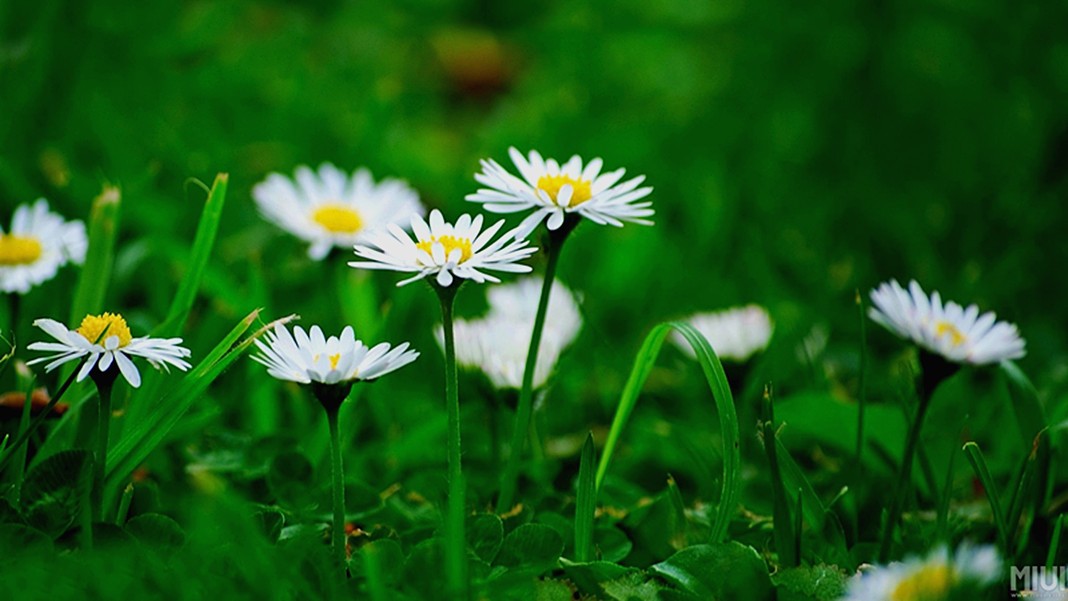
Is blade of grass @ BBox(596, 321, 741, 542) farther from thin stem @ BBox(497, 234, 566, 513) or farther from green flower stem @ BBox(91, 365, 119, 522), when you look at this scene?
green flower stem @ BBox(91, 365, 119, 522)

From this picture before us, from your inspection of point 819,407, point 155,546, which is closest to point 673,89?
point 819,407

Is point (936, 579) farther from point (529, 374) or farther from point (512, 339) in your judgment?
point (512, 339)

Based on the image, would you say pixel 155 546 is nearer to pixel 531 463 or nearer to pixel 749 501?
pixel 531 463

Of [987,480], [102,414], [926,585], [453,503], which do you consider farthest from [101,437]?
[987,480]

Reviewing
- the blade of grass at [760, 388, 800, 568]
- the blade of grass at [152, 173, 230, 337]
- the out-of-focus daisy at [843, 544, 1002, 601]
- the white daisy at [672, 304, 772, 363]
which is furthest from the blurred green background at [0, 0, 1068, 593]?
the out-of-focus daisy at [843, 544, 1002, 601]

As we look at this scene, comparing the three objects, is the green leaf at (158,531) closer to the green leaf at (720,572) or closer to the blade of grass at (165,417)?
the blade of grass at (165,417)
